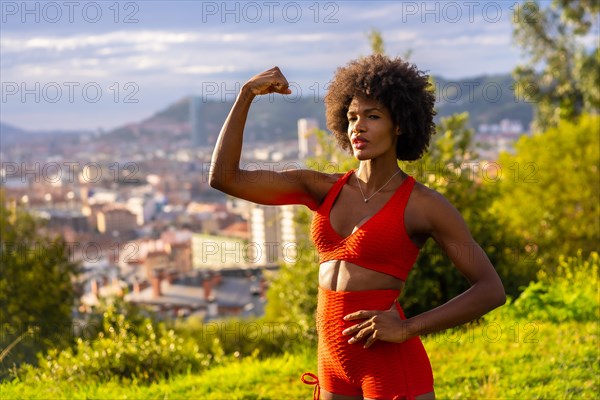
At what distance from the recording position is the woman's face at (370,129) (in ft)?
8.02

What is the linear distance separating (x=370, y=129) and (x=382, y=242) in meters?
0.36

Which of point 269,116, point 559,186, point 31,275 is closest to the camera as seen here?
point 31,275

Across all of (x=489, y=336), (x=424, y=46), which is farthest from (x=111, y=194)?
(x=489, y=336)

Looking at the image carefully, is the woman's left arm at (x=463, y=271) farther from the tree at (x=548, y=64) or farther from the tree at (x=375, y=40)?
the tree at (x=548, y=64)

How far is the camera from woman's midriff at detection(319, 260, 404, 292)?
2.40m

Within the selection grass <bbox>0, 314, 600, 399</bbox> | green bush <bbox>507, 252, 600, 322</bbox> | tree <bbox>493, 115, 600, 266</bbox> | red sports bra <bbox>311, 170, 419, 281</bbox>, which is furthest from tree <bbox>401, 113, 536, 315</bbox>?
red sports bra <bbox>311, 170, 419, 281</bbox>

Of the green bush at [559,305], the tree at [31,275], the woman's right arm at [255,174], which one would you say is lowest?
the tree at [31,275]

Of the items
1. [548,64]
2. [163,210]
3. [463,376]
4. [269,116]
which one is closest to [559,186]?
[548,64]

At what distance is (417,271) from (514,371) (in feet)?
14.3

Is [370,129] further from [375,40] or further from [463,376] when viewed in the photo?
[375,40]

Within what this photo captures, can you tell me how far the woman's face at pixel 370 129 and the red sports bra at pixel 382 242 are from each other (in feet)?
0.48

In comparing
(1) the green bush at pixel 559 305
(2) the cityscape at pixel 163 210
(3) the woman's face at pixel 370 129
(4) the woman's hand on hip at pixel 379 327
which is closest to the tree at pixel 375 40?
(1) the green bush at pixel 559 305

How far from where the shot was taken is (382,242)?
2.37 meters

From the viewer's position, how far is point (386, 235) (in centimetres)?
238
